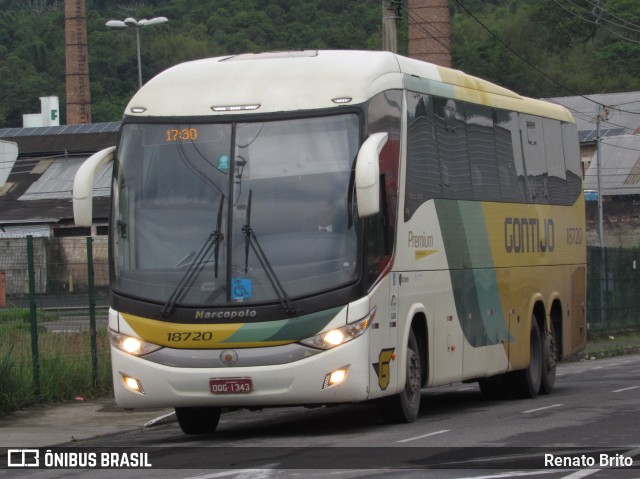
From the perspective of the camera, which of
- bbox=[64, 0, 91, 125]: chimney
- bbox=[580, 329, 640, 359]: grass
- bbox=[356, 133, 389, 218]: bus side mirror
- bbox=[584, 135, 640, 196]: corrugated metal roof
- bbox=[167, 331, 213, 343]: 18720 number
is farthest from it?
bbox=[64, 0, 91, 125]: chimney

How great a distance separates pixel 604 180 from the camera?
246 ft

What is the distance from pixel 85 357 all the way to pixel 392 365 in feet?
21.4

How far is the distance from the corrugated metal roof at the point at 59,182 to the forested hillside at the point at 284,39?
3472cm

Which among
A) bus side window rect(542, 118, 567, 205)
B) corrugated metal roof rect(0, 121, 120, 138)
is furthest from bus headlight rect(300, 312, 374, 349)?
corrugated metal roof rect(0, 121, 120, 138)

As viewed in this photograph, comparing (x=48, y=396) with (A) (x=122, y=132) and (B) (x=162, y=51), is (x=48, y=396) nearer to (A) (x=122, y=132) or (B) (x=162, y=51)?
(A) (x=122, y=132)

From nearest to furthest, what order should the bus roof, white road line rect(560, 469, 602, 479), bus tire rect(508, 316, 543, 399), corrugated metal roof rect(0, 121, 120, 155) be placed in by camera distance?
white road line rect(560, 469, 602, 479), the bus roof, bus tire rect(508, 316, 543, 399), corrugated metal roof rect(0, 121, 120, 155)

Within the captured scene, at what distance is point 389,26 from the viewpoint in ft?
81.4

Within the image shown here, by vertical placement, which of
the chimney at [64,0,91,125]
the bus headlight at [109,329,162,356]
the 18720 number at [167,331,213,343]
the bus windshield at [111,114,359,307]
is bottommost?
the bus headlight at [109,329,162,356]

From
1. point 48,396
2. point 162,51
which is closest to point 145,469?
point 48,396

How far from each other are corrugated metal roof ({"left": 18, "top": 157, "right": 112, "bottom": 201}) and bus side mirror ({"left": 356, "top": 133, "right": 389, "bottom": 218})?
49.3 metres

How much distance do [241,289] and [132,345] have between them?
3.97 feet

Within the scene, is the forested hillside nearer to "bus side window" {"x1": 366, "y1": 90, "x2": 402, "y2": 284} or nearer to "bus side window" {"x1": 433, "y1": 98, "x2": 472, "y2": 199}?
"bus side window" {"x1": 433, "y1": 98, "x2": 472, "y2": 199}

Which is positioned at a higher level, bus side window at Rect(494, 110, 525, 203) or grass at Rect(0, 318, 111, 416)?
bus side window at Rect(494, 110, 525, 203)

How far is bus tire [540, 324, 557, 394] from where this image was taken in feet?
61.7
